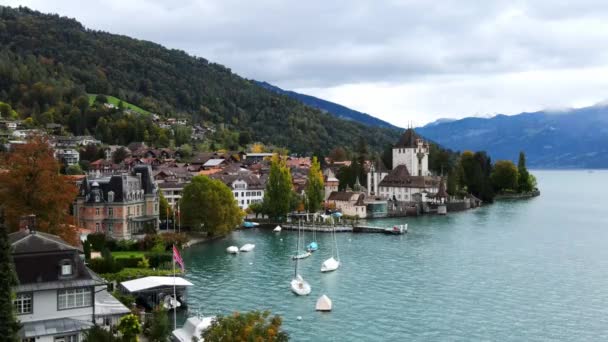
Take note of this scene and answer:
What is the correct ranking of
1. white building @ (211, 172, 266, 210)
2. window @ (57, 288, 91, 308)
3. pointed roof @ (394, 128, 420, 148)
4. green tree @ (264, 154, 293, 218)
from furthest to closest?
pointed roof @ (394, 128, 420, 148) → white building @ (211, 172, 266, 210) → green tree @ (264, 154, 293, 218) → window @ (57, 288, 91, 308)

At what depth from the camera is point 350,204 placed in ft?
327

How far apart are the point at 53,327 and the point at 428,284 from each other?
28.8m

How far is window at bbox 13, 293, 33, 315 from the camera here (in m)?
26.3

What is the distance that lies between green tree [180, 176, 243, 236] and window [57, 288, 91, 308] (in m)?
41.6

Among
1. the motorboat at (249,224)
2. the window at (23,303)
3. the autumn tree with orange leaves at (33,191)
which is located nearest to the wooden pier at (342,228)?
the motorboat at (249,224)

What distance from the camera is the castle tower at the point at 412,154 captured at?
131 meters

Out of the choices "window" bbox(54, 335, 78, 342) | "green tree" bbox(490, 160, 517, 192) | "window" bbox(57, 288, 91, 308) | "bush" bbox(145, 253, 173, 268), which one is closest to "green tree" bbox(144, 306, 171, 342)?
"window" bbox(57, 288, 91, 308)

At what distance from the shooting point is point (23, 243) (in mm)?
27516

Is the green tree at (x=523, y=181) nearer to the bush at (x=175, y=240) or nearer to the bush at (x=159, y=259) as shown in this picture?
the bush at (x=175, y=240)

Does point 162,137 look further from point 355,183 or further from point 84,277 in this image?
point 84,277

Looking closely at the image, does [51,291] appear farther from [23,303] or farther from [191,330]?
[191,330]

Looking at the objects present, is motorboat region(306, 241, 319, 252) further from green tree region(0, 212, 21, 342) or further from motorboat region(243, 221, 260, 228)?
green tree region(0, 212, 21, 342)

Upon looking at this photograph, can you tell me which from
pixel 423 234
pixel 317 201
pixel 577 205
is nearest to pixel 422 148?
pixel 577 205

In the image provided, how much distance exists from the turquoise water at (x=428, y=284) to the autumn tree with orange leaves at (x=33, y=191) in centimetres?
975
